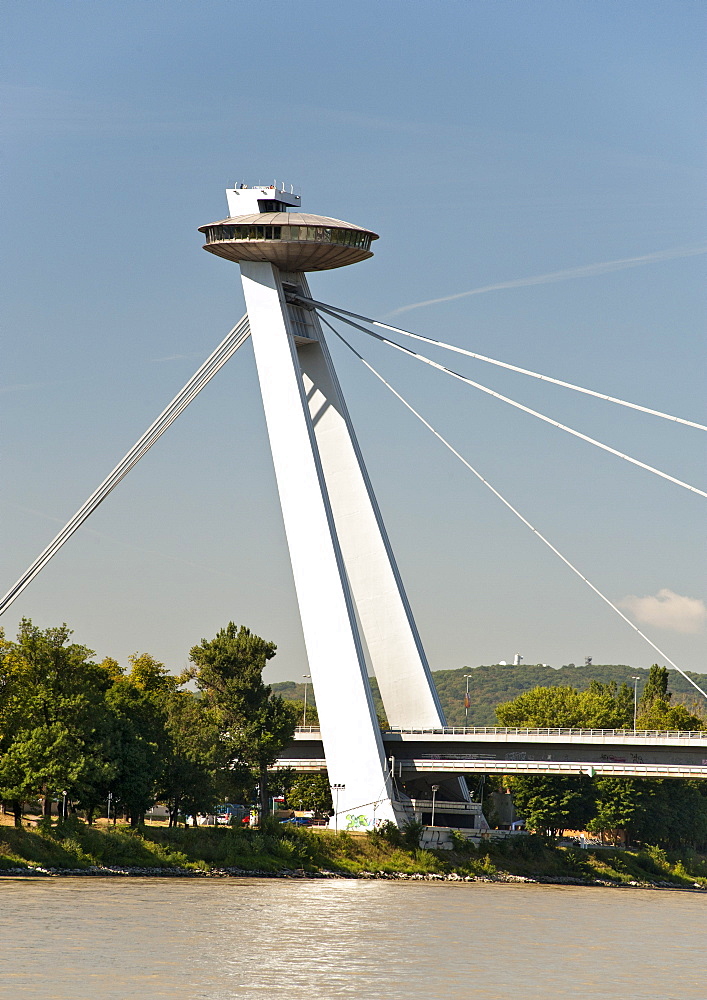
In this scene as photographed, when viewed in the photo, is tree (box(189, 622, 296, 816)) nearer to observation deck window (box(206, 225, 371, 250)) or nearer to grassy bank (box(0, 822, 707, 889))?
grassy bank (box(0, 822, 707, 889))

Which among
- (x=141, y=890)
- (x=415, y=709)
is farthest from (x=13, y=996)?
(x=415, y=709)

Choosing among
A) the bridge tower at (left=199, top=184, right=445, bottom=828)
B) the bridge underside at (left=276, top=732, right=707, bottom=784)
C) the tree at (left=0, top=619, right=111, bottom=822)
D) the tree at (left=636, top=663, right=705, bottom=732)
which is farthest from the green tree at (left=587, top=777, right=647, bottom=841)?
the tree at (left=0, top=619, right=111, bottom=822)

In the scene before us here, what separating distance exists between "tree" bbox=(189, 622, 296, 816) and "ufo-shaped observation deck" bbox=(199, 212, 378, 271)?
16834mm

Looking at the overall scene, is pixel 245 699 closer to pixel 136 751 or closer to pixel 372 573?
pixel 372 573

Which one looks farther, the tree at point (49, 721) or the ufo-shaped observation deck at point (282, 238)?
the ufo-shaped observation deck at point (282, 238)

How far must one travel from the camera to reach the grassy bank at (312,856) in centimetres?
4778

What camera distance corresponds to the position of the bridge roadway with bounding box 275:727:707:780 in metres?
61.8

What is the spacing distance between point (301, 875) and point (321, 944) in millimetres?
21024

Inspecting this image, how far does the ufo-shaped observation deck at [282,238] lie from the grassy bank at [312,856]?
1003 inches

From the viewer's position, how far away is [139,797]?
5300cm

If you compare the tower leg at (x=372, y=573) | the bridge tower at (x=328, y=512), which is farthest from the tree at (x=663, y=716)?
the bridge tower at (x=328, y=512)

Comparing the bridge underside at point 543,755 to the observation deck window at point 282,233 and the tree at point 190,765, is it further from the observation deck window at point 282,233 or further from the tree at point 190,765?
the observation deck window at point 282,233

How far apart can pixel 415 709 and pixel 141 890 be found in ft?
85.7

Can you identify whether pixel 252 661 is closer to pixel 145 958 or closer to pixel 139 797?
pixel 139 797
